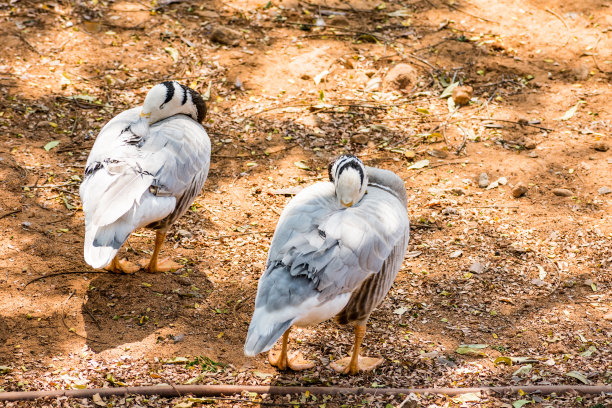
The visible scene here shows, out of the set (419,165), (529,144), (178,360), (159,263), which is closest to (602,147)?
(529,144)

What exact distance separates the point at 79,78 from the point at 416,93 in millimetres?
3836

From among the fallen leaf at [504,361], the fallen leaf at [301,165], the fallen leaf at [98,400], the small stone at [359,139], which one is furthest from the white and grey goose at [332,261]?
the small stone at [359,139]

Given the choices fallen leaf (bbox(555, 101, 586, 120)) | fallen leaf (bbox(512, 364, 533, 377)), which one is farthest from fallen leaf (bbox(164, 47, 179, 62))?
fallen leaf (bbox(512, 364, 533, 377))

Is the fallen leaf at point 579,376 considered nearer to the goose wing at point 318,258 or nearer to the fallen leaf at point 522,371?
the fallen leaf at point 522,371

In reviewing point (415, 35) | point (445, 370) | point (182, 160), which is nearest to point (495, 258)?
point (445, 370)

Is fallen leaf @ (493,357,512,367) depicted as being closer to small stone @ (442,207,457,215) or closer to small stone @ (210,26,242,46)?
small stone @ (442,207,457,215)

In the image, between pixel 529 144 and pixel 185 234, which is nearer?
pixel 185 234

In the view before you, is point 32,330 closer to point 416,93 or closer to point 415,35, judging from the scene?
point 416,93

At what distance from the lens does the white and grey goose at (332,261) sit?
3822 mm

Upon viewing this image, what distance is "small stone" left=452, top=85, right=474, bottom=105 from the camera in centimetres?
757

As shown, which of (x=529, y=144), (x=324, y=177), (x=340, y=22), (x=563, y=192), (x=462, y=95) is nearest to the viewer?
(x=563, y=192)

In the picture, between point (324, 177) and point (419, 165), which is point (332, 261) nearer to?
point (324, 177)

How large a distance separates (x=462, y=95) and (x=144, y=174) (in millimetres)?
4078

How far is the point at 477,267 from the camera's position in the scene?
5445 mm
